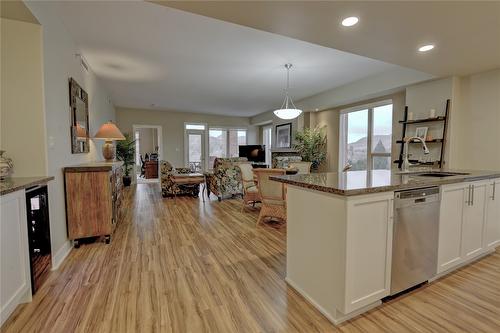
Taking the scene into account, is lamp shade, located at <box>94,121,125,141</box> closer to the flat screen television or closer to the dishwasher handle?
the dishwasher handle

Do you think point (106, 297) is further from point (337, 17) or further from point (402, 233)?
point (337, 17)

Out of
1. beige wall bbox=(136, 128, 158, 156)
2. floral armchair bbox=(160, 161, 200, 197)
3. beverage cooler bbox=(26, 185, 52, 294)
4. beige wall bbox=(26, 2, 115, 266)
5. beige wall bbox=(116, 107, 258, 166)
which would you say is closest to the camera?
beverage cooler bbox=(26, 185, 52, 294)

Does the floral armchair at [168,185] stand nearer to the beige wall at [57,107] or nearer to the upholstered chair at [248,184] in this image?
the upholstered chair at [248,184]

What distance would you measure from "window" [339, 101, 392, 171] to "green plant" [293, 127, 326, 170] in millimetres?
499

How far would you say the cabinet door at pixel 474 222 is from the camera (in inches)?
92.8

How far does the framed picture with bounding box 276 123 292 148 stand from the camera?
25.1ft

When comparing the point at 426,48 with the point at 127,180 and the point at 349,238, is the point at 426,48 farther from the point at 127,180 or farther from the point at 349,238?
the point at 127,180

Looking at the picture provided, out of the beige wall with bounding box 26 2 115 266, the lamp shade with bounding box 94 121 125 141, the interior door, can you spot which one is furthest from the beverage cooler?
the interior door

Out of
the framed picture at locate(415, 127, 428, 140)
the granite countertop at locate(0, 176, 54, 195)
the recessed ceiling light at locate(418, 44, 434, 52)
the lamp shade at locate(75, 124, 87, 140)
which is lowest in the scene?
the granite countertop at locate(0, 176, 54, 195)

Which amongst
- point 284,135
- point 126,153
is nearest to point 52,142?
point 126,153

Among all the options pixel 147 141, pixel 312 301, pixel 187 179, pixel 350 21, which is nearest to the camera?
pixel 312 301

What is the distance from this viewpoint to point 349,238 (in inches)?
61.5

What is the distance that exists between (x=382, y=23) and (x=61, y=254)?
3798 millimetres

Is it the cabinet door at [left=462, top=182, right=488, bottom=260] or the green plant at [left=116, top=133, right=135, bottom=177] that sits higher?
the green plant at [left=116, top=133, right=135, bottom=177]
